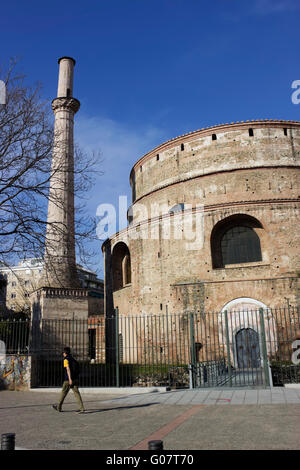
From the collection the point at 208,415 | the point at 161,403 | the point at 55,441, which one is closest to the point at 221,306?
the point at 161,403

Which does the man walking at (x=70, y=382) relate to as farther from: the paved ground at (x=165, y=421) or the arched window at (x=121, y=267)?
the arched window at (x=121, y=267)

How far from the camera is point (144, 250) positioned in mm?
20969

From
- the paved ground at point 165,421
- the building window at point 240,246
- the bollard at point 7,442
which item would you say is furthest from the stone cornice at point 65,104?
the bollard at point 7,442

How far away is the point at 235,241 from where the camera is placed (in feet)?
63.1

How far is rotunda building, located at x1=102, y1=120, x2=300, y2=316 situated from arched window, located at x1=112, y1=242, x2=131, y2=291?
2.71 ft

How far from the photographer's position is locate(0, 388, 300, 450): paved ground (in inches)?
188

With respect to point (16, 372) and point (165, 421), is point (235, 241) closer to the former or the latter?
point (16, 372)

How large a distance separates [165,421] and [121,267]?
1881 centimetres

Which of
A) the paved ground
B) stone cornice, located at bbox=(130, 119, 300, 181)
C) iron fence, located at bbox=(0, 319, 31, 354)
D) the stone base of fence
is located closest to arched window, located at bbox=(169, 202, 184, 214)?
A: stone cornice, located at bbox=(130, 119, 300, 181)

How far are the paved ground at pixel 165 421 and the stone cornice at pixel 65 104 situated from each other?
599 inches

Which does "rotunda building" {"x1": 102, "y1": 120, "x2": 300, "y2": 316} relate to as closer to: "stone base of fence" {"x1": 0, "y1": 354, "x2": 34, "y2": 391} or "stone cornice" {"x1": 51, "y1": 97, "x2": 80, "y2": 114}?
"stone cornice" {"x1": 51, "y1": 97, "x2": 80, "y2": 114}

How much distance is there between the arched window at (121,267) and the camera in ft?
79.8
